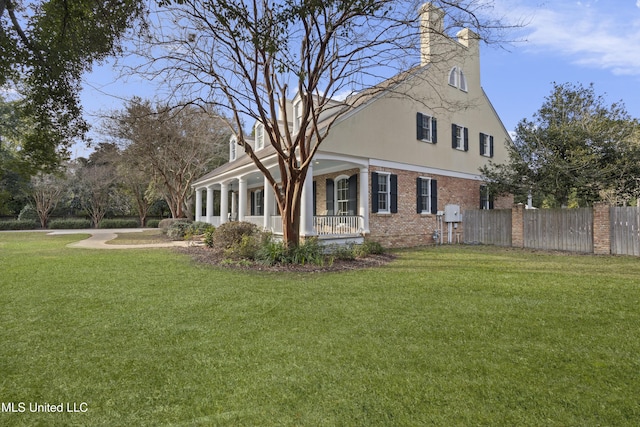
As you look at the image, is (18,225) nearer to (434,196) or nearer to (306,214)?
(306,214)

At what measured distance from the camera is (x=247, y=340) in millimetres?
3678

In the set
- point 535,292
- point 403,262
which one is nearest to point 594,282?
point 535,292

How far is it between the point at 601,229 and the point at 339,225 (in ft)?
30.1

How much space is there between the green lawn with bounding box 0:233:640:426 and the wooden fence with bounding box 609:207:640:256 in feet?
19.5

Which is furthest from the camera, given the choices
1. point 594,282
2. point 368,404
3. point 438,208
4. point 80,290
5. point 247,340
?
point 438,208

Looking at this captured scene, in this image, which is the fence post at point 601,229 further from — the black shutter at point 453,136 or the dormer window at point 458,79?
the dormer window at point 458,79

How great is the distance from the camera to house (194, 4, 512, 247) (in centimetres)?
1215

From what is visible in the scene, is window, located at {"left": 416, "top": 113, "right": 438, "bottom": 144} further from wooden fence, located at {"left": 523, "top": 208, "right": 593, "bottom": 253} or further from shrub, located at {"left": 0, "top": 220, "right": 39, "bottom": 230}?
shrub, located at {"left": 0, "top": 220, "right": 39, "bottom": 230}

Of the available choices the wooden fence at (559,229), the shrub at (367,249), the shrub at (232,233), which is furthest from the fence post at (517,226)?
the shrub at (232,233)

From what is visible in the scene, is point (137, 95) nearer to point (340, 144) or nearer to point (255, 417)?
point (340, 144)

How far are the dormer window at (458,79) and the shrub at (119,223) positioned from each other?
1152 inches

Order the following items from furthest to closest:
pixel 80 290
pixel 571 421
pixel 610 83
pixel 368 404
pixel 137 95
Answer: pixel 137 95, pixel 610 83, pixel 80 290, pixel 368 404, pixel 571 421

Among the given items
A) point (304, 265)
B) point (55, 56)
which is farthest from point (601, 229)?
point (55, 56)

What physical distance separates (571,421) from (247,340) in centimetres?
290
